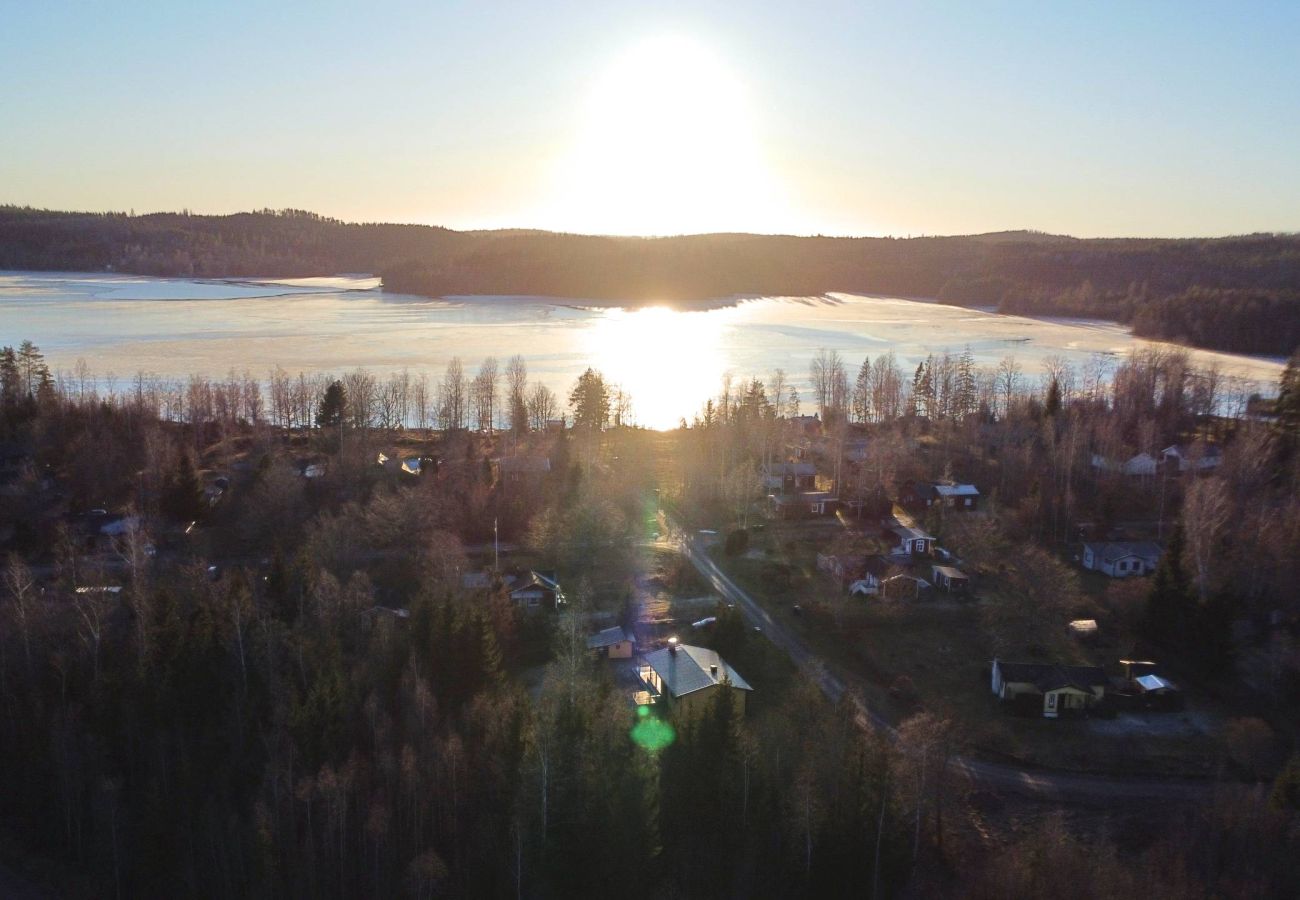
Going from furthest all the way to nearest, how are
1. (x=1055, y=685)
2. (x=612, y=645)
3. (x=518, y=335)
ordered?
(x=518, y=335), (x=612, y=645), (x=1055, y=685)

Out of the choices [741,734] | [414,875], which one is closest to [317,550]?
[414,875]

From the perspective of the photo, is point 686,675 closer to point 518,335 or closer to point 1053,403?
point 1053,403

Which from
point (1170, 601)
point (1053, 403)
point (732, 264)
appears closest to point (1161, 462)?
point (1053, 403)

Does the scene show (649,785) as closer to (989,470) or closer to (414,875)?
(414,875)

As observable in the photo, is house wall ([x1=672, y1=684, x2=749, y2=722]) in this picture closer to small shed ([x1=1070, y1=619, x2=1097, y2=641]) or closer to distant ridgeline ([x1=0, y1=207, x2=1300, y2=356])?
small shed ([x1=1070, y1=619, x2=1097, y2=641])

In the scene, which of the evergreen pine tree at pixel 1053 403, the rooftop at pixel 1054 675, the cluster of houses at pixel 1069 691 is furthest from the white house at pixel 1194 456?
the rooftop at pixel 1054 675
